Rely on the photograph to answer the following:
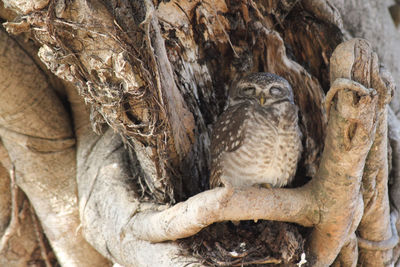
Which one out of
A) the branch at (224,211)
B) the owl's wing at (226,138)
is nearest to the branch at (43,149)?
the branch at (224,211)

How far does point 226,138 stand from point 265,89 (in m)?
0.34

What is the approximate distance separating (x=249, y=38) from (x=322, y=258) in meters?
1.20

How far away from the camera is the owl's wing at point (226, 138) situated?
2.11 metres

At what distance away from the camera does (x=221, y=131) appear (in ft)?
7.04

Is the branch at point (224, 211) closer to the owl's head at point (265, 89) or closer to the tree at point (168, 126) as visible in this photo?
the tree at point (168, 126)

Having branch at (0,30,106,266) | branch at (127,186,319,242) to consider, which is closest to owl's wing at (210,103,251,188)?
branch at (127,186,319,242)

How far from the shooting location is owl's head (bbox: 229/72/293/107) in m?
2.23

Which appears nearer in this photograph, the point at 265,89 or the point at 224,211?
the point at 224,211

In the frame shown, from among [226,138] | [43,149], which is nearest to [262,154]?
[226,138]

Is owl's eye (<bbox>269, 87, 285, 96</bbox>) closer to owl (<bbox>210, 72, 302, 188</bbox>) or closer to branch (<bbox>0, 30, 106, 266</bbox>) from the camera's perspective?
owl (<bbox>210, 72, 302, 188</bbox>)

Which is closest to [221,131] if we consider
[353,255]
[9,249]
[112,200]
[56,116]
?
[112,200]

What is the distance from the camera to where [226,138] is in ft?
6.95

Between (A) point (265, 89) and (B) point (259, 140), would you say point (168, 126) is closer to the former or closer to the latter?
(B) point (259, 140)

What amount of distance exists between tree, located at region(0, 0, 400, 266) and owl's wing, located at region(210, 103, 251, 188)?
0.38 feet
